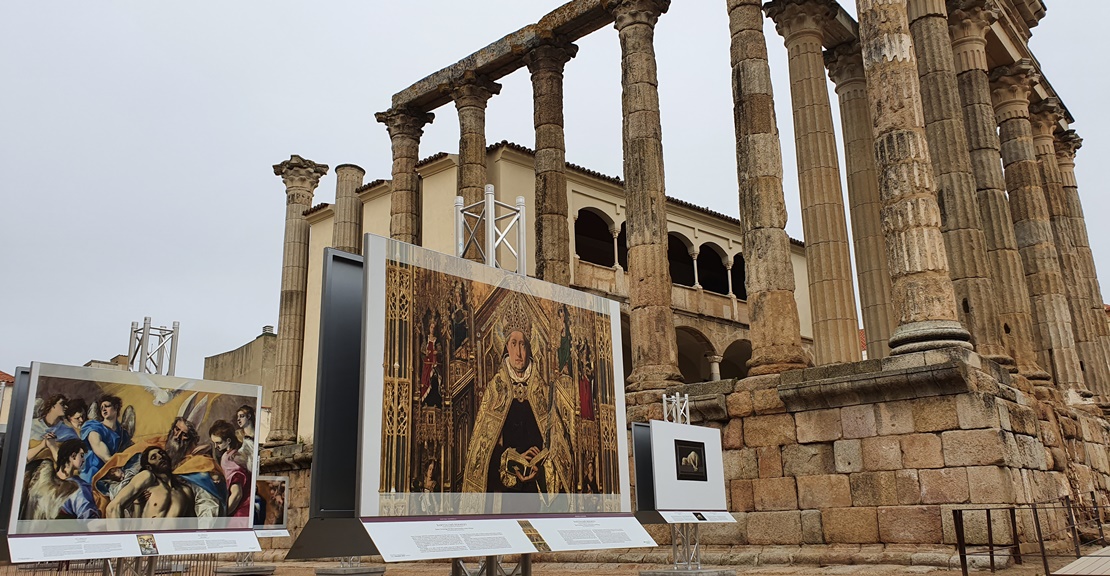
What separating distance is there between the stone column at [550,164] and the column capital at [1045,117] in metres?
11.2

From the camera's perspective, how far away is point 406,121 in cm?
2036

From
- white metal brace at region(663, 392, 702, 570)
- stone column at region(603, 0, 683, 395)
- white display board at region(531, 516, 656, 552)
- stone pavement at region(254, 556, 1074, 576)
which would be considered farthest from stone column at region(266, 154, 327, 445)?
white display board at region(531, 516, 656, 552)

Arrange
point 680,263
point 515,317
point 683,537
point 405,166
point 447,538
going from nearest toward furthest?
point 447,538, point 515,317, point 683,537, point 405,166, point 680,263

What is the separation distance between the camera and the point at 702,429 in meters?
10.2

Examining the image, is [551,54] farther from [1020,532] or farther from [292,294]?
[1020,532]

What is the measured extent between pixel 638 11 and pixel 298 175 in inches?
492

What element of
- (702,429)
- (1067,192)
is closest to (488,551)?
(702,429)

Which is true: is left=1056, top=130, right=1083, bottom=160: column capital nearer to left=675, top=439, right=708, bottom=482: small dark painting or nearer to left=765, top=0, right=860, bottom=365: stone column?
left=765, top=0, right=860, bottom=365: stone column

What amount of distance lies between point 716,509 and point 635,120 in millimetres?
8052

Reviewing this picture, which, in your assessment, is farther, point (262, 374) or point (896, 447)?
point (262, 374)

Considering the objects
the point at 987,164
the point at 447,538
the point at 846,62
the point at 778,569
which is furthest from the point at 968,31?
the point at 447,538

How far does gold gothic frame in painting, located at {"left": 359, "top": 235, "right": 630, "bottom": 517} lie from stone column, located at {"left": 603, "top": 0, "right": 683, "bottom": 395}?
7.43m

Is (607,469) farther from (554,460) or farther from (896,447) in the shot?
(896,447)

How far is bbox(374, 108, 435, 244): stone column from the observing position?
1995cm
